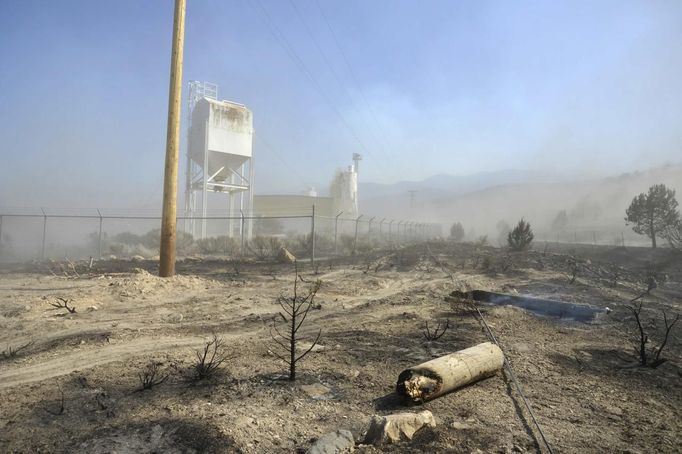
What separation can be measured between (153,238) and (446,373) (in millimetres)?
33235

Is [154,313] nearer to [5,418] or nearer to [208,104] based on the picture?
[5,418]

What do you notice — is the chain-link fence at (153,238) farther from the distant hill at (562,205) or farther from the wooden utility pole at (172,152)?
the distant hill at (562,205)

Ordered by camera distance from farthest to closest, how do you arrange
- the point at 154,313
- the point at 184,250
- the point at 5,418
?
1. the point at 184,250
2. the point at 154,313
3. the point at 5,418

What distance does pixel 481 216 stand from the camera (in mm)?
131125

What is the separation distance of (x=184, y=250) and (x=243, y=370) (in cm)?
2380

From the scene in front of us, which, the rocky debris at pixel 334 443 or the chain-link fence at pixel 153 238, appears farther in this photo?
the chain-link fence at pixel 153 238

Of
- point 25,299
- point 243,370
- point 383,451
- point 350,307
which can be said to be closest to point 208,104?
point 25,299

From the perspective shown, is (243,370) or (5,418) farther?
(243,370)

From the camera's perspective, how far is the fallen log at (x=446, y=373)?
3.93 metres

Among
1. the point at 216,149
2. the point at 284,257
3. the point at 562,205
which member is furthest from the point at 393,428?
the point at 562,205

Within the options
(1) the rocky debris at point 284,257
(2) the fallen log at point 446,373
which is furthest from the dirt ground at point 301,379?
(1) the rocky debris at point 284,257

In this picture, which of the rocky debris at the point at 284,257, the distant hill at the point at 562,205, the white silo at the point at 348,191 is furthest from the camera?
the distant hill at the point at 562,205

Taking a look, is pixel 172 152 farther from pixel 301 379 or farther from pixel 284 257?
pixel 301 379

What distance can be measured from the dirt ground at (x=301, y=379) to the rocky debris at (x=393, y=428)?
0.27 ft
